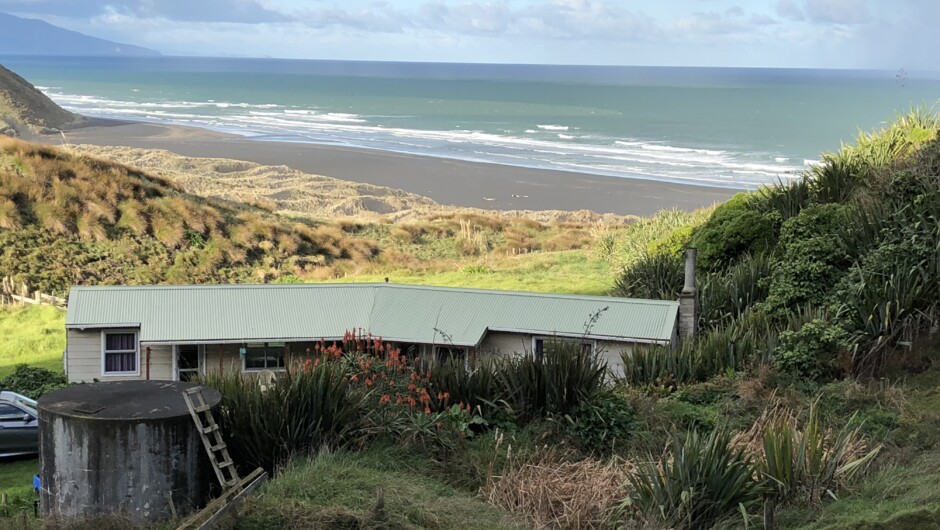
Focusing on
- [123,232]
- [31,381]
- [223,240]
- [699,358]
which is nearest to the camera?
[699,358]

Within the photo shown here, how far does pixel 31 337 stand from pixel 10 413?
1058cm

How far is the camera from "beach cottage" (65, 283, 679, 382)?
669 inches

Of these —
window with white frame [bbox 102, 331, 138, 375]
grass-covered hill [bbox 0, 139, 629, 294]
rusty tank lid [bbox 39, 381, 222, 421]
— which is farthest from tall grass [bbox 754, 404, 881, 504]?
grass-covered hill [bbox 0, 139, 629, 294]

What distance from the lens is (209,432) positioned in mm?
8812

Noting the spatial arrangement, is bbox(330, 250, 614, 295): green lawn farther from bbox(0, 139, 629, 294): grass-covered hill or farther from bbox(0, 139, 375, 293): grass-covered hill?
bbox(0, 139, 375, 293): grass-covered hill

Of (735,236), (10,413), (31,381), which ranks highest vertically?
(735,236)

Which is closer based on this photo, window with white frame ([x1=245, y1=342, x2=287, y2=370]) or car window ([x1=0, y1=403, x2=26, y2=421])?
car window ([x1=0, y1=403, x2=26, y2=421])

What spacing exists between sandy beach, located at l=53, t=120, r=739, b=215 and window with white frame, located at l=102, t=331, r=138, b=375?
35056 millimetres

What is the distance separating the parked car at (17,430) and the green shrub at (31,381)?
3.02 metres

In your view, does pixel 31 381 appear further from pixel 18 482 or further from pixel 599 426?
pixel 599 426

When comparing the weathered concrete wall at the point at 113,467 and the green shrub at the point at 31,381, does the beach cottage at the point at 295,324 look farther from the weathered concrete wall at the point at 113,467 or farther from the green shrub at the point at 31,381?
the weathered concrete wall at the point at 113,467

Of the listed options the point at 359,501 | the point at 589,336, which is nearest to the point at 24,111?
the point at 589,336

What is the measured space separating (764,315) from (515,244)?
988 inches

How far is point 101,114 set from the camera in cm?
10156
